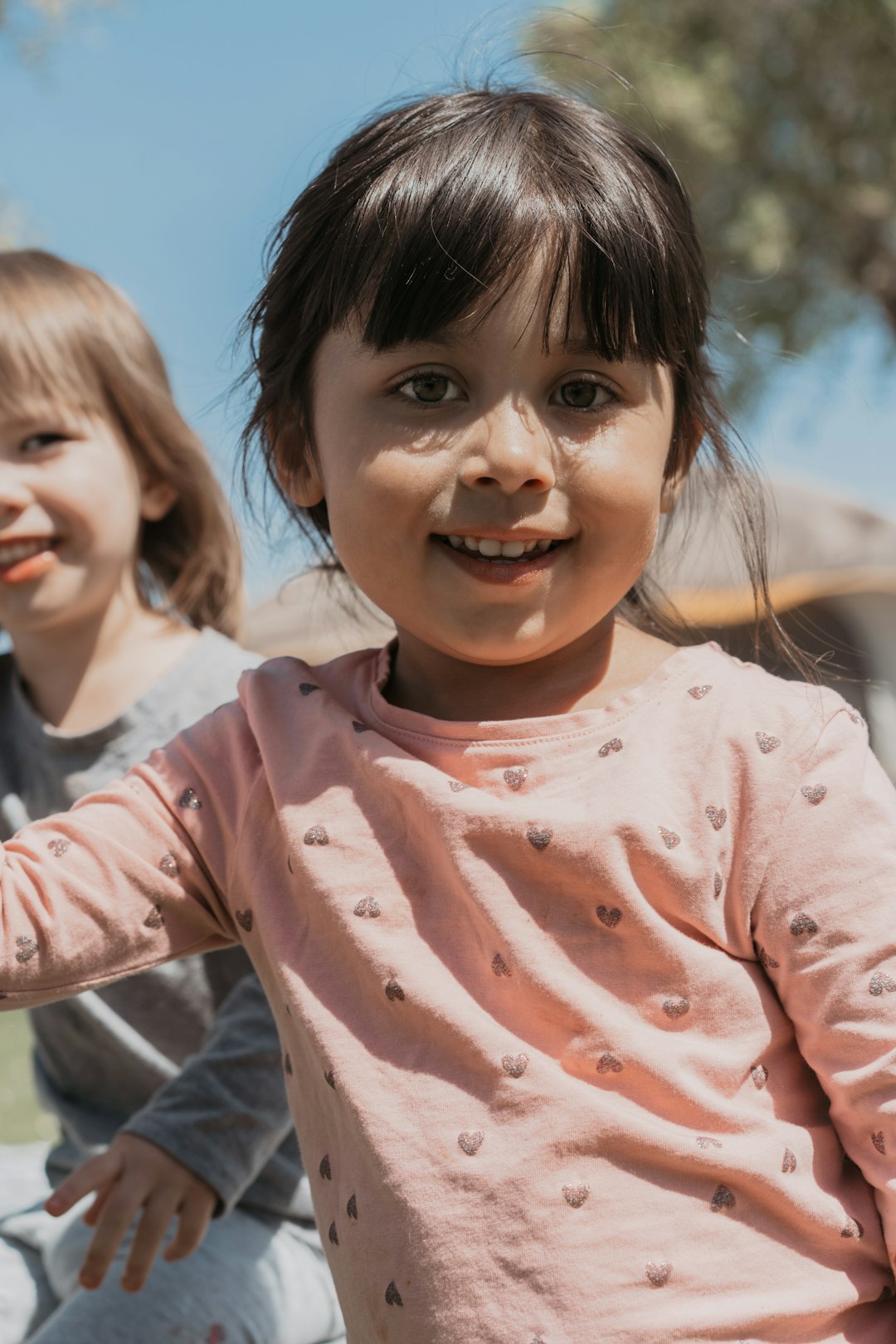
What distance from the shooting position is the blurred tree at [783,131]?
10289mm

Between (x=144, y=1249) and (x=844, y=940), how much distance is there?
738mm

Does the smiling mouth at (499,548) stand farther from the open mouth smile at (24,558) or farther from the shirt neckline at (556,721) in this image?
the open mouth smile at (24,558)

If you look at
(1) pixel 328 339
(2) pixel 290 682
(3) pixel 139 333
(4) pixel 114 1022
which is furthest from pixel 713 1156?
(3) pixel 139 333

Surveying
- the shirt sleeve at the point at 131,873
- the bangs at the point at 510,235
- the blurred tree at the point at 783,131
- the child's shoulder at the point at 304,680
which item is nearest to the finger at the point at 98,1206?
the shirt sleeve at the point at 131,873

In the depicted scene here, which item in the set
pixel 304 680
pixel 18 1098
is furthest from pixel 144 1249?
pixel 18 1098

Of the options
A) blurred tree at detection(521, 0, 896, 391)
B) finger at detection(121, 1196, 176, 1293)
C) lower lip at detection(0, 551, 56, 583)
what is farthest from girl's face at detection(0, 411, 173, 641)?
blurred tree at detection(521, 0, 896, 391)

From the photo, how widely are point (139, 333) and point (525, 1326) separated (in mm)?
1366

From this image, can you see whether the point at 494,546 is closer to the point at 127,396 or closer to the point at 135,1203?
the point at 135,1203

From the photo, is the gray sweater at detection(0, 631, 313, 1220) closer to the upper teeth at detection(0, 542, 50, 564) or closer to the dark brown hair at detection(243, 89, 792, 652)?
the upper teeth at detection(0, 542, 50, 564)

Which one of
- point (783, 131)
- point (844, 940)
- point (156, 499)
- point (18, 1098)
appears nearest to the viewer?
point (844, 940)

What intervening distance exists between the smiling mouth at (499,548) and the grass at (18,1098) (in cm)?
172

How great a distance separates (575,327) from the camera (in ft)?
3.49

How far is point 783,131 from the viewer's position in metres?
10.9

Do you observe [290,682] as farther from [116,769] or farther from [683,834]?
[116,769]
